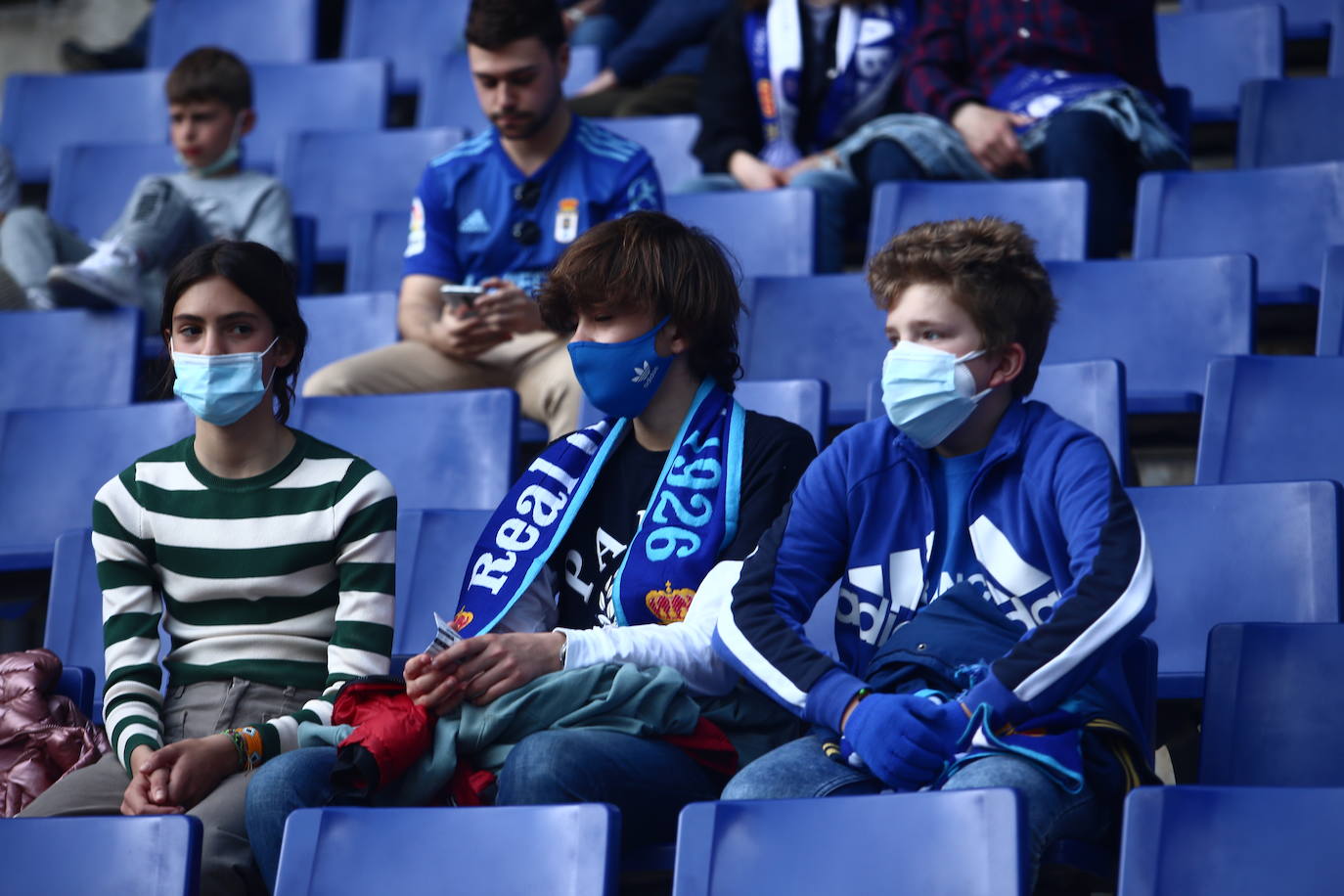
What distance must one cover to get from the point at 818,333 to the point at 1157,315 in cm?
68

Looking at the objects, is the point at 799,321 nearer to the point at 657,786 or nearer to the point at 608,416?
the point at 608,416

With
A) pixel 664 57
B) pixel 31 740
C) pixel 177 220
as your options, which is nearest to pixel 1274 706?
pixel 31 740

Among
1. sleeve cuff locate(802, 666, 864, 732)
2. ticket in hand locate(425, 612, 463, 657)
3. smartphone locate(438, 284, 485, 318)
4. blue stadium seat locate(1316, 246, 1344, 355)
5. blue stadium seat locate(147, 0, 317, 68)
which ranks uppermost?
blue stadium seat locate(147, 0, 317, 68)

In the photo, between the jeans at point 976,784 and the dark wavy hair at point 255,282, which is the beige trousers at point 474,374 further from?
the jeans at point 976,784

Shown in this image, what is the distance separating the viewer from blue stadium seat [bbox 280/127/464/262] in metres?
4.80

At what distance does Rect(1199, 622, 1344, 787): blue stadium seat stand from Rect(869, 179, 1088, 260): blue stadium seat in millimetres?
1697

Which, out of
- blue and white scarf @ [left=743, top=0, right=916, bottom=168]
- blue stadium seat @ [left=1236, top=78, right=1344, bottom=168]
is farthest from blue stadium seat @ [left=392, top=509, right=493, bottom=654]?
blue stadium seat @ [left=1236, top=78, right=1344, bottom=168]

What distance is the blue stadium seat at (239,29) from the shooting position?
19.7 ft

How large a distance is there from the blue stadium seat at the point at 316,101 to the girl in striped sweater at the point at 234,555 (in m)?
3.07

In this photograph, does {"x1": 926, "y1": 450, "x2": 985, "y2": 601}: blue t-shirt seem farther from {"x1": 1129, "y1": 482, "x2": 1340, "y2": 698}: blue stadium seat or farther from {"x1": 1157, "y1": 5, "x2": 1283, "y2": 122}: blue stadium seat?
{"x1": 1157, "y1": 5, "x2": 1283, "y2": 122}: blue stadium seat

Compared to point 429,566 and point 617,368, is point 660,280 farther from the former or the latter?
point 429,566

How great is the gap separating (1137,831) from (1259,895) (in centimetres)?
12

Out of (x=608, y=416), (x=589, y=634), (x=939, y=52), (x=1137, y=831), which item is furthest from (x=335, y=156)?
(x=1137, y=831)

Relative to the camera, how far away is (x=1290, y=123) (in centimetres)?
417
